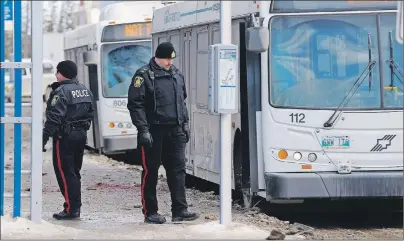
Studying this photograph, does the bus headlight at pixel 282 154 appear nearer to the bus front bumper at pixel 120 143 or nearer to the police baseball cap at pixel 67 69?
the police baseball cap at pixel 67 69

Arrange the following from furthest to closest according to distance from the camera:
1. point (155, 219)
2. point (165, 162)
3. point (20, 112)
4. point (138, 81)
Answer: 1. point (165, 162)
2. point (155, 219)
3. point (138, 81)
4. point (20, 112)

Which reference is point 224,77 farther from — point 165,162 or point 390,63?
point 390,63

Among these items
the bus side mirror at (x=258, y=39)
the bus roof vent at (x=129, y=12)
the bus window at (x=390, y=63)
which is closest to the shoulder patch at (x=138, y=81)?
the bus side mirror at (x=258, y=39)

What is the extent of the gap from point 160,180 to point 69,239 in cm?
806

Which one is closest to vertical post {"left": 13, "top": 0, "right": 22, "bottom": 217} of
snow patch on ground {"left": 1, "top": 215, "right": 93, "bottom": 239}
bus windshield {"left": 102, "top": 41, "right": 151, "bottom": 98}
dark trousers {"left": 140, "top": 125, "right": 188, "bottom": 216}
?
snow patch on ground {"left": 1, "top": 215, "right": 93, "bottom": 239}

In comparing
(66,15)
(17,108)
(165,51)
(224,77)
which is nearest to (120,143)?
(165,51)

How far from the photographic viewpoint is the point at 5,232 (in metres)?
10.2

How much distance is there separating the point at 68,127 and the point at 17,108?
1634 mm

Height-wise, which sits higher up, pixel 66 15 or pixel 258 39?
pixel 66 15

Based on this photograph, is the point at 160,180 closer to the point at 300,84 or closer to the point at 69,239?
the point at 300,84

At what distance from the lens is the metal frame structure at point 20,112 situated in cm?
1007

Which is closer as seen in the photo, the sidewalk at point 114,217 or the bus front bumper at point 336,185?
Answer: the sidewalk at point 114,217

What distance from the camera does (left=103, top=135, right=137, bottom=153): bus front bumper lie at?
22047 mm

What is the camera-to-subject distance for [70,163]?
1194 centimetres
